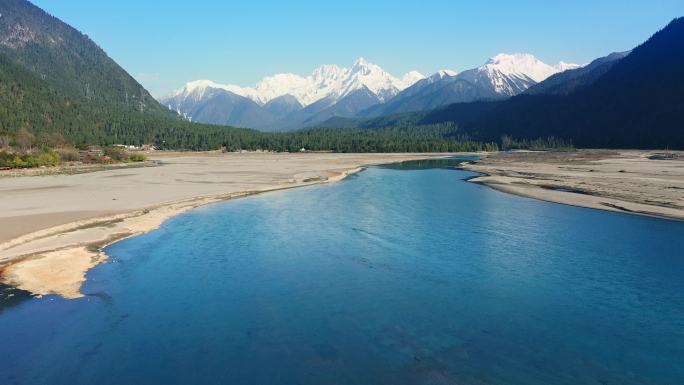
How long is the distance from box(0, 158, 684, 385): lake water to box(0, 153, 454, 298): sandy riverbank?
6.54ft

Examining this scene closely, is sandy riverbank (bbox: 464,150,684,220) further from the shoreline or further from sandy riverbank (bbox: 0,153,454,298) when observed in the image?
sandy riverbank (bbox: 0,153,454,298)

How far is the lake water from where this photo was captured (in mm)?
17344

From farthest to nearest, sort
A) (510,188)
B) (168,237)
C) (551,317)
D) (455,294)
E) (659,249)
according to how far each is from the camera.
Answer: (510,188) < (168,237) < (659,249) < (455,294) < (551,317)

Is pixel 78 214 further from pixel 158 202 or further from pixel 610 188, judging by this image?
pixel 610 188

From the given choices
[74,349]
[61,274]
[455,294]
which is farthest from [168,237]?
[455,294]

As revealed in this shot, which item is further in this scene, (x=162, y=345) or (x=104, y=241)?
(x=104, y=241)

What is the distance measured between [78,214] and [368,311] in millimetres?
33521

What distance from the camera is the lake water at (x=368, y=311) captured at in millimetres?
17344

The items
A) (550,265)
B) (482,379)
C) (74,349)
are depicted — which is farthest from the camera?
(550,265)

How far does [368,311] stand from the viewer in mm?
22812

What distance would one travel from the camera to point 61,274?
91.1ft

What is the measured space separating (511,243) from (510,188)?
36636mm

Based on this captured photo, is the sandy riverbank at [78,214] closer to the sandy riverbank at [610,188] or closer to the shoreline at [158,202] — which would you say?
the shoreline at [158,202]

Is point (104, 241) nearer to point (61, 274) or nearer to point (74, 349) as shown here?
point (61, 274)
